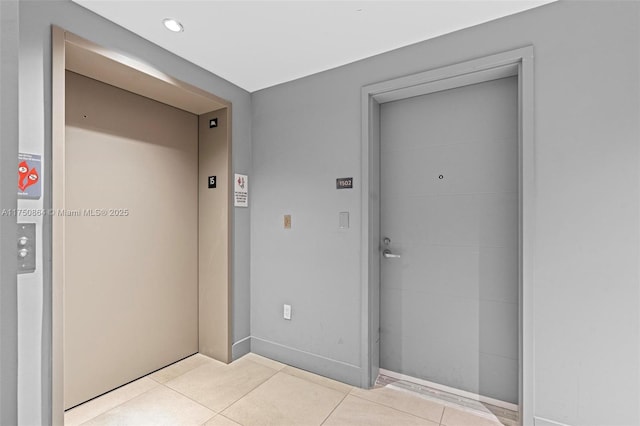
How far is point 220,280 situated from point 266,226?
61 centimetres

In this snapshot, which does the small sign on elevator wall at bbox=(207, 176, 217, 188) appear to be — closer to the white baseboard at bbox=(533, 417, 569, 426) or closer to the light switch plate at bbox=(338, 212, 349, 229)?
the light switch plate at bbox=(338, 212, 349, 229)

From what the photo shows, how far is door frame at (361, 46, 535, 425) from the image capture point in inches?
72.4

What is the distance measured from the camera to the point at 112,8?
1.83 m

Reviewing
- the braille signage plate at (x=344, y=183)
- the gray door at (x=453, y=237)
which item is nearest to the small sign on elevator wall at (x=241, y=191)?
the braille signage plate at (x=344, y=183)

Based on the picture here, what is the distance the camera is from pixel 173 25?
1.98 metres

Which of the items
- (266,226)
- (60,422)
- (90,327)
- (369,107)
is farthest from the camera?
(266,226)

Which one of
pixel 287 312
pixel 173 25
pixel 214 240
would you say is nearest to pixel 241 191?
pixel 214 240

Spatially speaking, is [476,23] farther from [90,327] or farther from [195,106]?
[90,327]

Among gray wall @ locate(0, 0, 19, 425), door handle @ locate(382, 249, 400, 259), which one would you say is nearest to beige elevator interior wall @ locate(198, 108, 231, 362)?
door handle @ locate(382, 249, 400, 259)

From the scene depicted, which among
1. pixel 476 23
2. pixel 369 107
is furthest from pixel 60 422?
pixel 476 23

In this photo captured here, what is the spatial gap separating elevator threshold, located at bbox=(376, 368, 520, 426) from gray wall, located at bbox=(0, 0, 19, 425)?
243 centimetres

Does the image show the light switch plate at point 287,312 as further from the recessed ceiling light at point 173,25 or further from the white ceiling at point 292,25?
the recessed ceiling light at point 173,25

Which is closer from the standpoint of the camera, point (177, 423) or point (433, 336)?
point (177, 423)

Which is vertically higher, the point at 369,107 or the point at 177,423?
the point at 369,107
